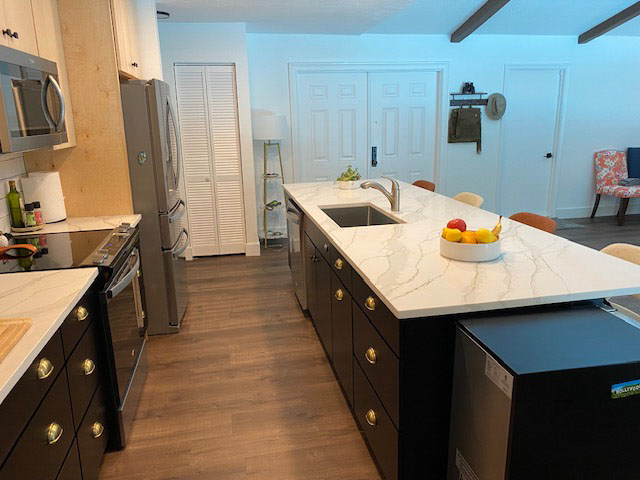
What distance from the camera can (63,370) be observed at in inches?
64.4

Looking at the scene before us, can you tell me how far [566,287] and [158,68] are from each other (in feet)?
11.8

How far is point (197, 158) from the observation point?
5.14 meters

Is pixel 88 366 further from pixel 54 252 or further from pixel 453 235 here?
pixel 453 235

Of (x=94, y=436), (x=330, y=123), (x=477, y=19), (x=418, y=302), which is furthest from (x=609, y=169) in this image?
(x=94, y=436)

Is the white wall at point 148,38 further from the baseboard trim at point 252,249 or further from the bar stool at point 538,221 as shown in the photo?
the bar stool at point 538,221

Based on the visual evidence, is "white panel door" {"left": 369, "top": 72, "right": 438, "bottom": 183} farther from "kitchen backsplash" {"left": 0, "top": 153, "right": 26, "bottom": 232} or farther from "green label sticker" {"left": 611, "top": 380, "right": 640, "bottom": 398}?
"green label sticker" {"left": 611, "top": 380, "right": 640, "bottom": 398}

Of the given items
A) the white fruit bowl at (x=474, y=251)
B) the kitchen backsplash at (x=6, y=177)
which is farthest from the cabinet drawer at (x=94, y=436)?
the white fruit bowl at (x=474, y=251)

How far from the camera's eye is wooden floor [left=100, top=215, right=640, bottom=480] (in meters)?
2.12

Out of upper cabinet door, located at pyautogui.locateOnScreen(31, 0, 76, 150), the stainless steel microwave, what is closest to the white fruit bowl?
the stainless steel microwave

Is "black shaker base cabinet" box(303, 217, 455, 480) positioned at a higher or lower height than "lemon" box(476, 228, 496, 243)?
lower

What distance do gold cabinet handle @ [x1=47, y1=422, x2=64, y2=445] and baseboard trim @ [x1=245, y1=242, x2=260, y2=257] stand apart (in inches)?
152

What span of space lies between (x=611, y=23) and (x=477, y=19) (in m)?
1.75

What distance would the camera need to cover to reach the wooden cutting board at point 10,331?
50.2 inches

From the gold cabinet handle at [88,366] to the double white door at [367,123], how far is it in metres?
4.19
